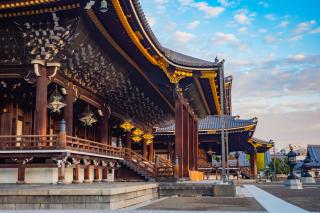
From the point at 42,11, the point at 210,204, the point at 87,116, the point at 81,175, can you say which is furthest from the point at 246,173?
the point at 42,11

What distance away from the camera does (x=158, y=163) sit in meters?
25.0

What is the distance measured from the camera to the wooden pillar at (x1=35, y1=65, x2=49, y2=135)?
17.6 metres

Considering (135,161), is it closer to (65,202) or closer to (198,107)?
(198,107)

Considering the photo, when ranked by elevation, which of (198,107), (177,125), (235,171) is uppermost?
(198,107)

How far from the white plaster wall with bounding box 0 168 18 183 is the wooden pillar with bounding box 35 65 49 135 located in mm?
2146

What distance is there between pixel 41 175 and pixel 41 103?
3196mm

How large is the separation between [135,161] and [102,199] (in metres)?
14.1

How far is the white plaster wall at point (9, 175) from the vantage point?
18.0 meters

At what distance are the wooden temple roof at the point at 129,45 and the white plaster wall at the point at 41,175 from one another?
527cm

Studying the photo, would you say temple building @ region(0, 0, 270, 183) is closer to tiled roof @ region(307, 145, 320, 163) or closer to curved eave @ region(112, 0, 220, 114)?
curved eave @ region(112, 0, 220, 114)

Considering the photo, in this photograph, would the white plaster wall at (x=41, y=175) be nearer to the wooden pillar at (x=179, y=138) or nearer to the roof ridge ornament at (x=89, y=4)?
the roof ridge ornament at (x=89, y=4)

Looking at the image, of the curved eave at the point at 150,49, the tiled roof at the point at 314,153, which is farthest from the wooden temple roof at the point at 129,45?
the tiled roof at the point at 314,153

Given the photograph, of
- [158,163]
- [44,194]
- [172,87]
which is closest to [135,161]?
[158,163]

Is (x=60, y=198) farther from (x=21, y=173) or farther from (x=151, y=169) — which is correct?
(x=151, y=169)
